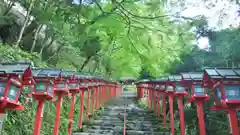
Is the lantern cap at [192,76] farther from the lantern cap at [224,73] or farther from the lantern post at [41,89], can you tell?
the lantern post at [41,89]

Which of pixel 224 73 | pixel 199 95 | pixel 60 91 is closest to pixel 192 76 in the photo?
pixel 199 95

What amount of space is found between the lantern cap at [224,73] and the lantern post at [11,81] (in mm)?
3208

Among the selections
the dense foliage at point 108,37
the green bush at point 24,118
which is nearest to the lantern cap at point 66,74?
the dense foliage at point 108,37

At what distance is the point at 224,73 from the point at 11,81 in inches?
143

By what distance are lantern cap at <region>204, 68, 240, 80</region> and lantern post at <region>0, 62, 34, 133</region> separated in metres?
3.21

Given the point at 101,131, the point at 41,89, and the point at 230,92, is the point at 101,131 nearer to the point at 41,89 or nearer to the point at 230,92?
the point at 41,89

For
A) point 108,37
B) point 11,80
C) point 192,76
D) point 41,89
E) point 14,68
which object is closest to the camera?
point 11,80

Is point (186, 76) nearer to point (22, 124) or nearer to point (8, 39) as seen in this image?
point (22, 124)

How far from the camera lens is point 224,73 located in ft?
12.7

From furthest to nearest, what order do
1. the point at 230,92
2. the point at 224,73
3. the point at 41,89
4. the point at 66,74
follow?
1. the point at 66,74
2. the point at 41,89
3. the point at 224,73
4. the point at 230,92

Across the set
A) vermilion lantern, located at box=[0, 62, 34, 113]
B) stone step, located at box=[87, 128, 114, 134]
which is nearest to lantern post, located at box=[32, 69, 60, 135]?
vermilion lantern, located at box=[0, 62, 34, 113]

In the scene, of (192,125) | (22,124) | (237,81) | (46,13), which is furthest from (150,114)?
(46,13)

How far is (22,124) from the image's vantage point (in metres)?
5.69

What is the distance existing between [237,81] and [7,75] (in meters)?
3.81
